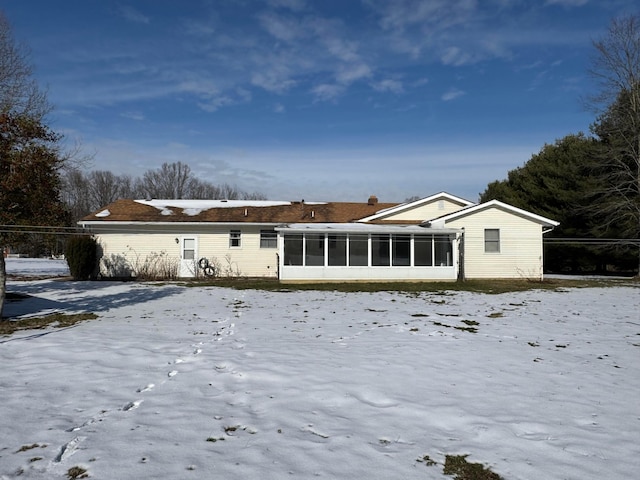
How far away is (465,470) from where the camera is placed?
326cm

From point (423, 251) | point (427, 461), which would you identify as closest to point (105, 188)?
point (423, 251)

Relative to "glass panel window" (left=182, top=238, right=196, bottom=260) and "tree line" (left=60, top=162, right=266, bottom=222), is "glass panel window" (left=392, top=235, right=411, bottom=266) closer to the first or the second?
"glass panel window" (left=182, top=238, right=196, bottom=260)

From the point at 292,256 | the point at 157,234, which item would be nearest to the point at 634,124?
the point at 292,256

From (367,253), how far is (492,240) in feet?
20.1

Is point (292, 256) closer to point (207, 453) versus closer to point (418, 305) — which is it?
point (418, 305)

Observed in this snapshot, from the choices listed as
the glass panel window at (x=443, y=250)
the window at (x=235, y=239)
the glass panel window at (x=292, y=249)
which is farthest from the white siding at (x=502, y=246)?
the window at (x=235, y=239)

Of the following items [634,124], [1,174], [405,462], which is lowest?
[405,462]

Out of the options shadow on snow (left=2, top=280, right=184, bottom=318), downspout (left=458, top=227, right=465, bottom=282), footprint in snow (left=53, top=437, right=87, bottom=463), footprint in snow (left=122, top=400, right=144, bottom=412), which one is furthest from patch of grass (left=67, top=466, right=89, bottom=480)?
downspout (left=458, top=227, right=465, bottom=282)

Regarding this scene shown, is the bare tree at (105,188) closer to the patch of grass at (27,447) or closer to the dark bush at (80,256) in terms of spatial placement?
the dark bush at (80,256)

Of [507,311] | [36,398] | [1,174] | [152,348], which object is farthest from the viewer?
[507,311]

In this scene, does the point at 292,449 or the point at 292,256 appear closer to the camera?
the point at 292,449

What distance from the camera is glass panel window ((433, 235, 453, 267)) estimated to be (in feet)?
65.1

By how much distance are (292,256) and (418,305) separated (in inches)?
310

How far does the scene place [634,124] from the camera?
22516 mm
